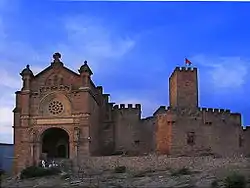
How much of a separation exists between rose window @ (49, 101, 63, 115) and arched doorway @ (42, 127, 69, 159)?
297 cm

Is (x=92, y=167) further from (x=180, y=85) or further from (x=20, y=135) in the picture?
(x=180, y=85)

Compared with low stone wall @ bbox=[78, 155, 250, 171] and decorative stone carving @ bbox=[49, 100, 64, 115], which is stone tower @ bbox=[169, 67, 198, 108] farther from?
decorative stone carving @ bbox=[49, 100, 64, 115]

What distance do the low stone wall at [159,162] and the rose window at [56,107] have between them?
20.4 feet

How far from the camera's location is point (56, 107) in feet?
211

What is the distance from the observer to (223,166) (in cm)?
5425

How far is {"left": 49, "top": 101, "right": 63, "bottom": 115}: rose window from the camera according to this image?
64.2 metres

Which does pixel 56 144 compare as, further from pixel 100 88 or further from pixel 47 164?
pixel 100 88

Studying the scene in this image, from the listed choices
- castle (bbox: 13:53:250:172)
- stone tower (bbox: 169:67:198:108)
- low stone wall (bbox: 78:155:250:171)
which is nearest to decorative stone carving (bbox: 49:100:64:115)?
castle (bbox: 13:53:250:172)

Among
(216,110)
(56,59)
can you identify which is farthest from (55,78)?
(216,110)

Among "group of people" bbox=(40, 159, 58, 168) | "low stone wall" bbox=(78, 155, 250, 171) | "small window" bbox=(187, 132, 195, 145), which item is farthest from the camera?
"small window" bbox=(187, 132, 195, 145)

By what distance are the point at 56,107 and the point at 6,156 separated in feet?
66.1

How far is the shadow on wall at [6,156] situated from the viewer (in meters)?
78.6

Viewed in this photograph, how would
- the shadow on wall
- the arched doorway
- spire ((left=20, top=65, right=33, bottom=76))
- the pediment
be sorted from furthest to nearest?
1. the shadow on wall
2. the arched doorway
3. spire ((left=20, top=65, right=33, bottom=76))
4. the pediment

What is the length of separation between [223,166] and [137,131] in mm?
20092
